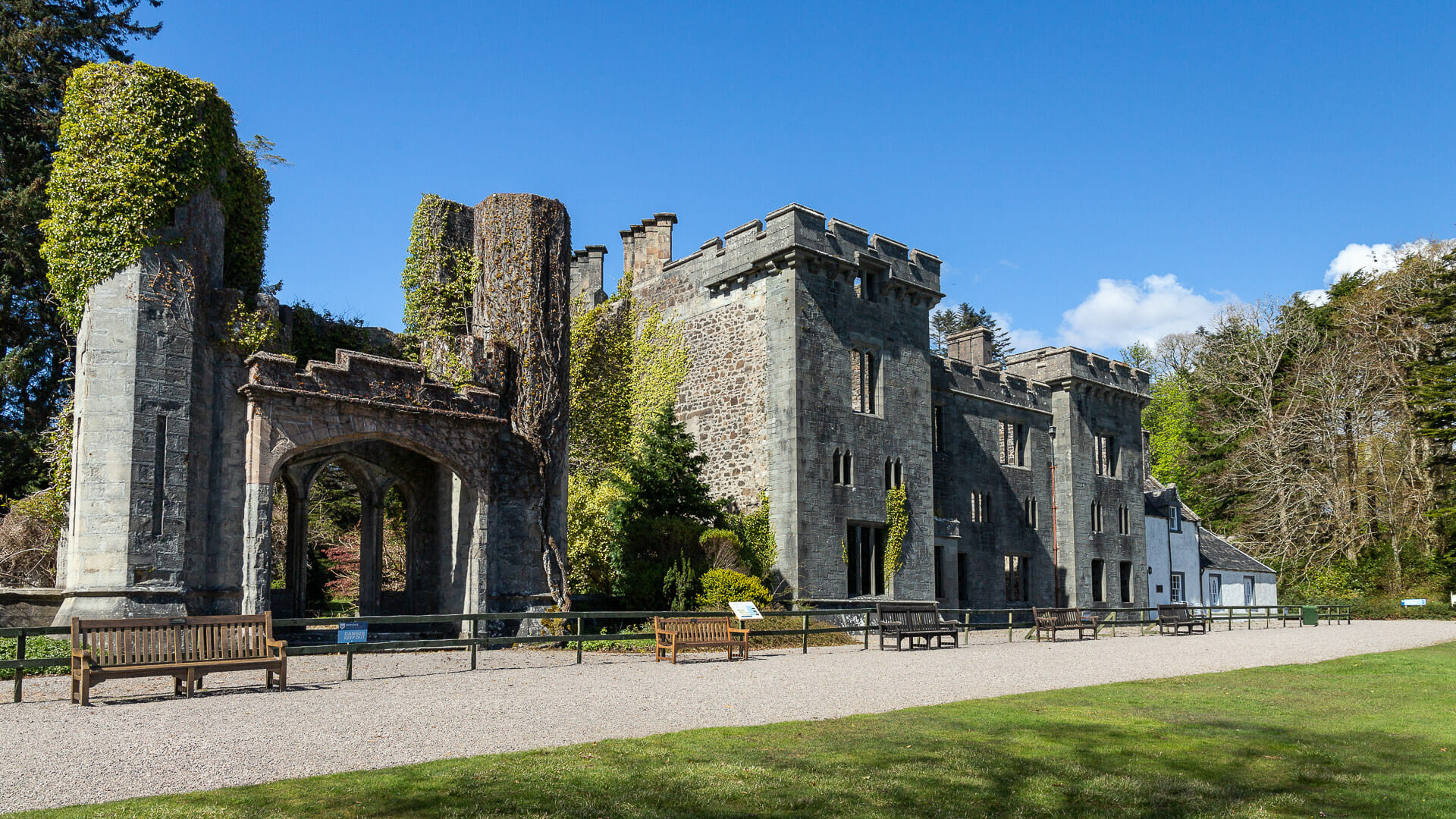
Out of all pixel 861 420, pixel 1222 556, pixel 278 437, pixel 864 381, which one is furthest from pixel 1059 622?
pixel 1222 556

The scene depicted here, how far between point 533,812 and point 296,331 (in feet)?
61.8

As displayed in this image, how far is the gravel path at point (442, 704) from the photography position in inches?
301

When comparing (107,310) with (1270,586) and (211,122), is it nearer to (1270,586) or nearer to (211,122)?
(211,122)

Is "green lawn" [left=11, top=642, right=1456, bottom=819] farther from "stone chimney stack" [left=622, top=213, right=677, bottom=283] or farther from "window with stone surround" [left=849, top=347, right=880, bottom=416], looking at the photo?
"stone chimney stack" [left=622, top=213, right=677, bottom=283]

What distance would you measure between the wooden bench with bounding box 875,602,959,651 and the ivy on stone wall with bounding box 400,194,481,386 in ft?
38.1

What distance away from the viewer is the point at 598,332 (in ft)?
97.9

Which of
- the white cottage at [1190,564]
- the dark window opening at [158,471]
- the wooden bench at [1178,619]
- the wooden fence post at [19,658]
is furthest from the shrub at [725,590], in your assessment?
the white cottage at [1190,564]

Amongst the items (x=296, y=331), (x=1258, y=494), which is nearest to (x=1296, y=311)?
(x=1258, y=494)

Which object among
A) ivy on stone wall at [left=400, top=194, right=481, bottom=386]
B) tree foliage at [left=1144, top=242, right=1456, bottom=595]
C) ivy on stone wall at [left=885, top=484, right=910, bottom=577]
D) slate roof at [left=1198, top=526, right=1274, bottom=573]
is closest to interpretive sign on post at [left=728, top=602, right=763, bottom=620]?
ivy on stone wall at [left=885, top=484, right=910, bottom=577]

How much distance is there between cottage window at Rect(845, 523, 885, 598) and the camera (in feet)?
85.9

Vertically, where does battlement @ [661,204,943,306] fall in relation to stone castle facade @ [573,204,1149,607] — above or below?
above

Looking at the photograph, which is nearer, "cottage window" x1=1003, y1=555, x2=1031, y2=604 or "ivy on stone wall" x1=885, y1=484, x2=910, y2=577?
"ivy on stone wall" x1=885, y1=484, x2=910, y2=577

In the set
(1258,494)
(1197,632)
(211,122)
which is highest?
(211,122)

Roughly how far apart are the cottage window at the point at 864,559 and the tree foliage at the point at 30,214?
19.2 meters
